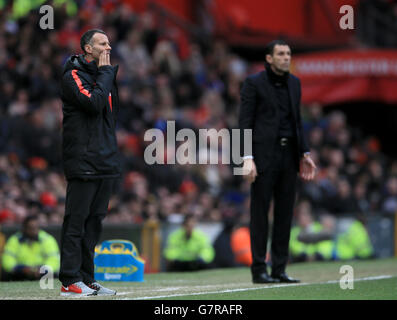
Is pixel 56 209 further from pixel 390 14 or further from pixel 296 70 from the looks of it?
pixel 390 14

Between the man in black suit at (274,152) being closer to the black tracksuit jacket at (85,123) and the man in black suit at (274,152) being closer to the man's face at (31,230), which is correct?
the black tracksuit jacket at (85,123)

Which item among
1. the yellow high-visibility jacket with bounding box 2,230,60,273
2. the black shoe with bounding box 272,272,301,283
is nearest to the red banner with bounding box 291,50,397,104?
the yellow high-visibility jacket with bounding box 2,230,60,273

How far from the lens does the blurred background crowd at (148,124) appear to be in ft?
47.9

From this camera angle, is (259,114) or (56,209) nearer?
(259,114)

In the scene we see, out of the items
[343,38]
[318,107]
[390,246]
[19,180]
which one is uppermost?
[343,38]

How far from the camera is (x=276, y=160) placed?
28.2 ft

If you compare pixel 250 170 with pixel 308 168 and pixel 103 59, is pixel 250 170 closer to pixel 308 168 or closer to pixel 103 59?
pixel 308 168

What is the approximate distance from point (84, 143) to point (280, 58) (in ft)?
7.68

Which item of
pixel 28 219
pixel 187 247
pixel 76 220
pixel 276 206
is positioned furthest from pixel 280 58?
pixel 187 247

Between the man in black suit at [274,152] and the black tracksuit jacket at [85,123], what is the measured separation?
1.74 metres

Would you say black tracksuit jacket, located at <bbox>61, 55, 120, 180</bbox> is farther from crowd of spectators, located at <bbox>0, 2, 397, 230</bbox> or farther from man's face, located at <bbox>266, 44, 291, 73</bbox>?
crowd of spectators, located at <bbox>0, 2, 397, 230</bbox>

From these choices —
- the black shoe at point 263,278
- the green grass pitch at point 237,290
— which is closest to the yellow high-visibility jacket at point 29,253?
the green grass pitch at point 237,290

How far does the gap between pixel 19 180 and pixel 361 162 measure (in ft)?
33.5

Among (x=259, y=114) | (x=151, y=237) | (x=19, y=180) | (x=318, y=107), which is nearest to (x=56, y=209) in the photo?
(x=19, y=180)
